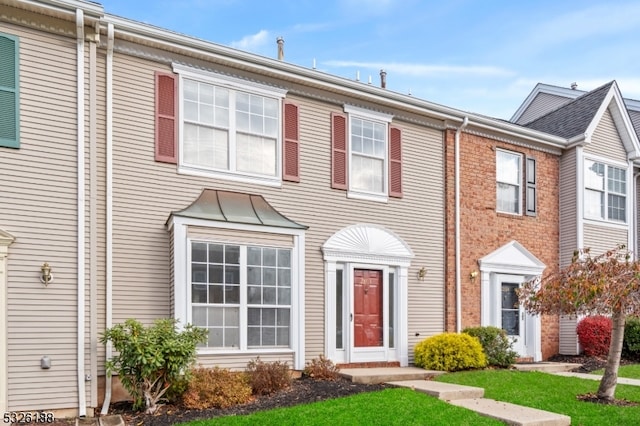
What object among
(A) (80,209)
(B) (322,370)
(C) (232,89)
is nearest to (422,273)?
(B) (322,370)

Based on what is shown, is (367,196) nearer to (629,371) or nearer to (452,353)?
(452,353)

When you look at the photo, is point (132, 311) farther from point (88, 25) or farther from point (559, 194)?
point (559, 194)

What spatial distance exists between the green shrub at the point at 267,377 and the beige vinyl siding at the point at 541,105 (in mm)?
14812

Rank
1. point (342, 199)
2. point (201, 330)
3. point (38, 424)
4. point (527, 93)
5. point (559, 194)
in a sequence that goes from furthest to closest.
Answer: point (527, 93)
point (559, 194)
point (342, 199)
point (201, 330)
point (38, 424)

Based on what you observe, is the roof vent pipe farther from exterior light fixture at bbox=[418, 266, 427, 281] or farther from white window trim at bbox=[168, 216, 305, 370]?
exterior light fixture at bbox=[418, 266, 427, 281]

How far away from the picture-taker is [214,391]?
8.50 meters

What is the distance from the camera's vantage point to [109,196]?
9.33m

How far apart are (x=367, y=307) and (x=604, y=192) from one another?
26.6 ft

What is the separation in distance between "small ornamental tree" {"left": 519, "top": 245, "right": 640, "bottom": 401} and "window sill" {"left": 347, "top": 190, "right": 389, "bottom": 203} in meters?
3.92

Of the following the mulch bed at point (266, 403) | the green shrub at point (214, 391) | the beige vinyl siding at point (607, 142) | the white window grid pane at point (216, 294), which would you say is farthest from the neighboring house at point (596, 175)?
the green shrub at point (214, 391)

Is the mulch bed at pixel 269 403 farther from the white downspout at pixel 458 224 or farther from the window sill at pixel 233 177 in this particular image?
the white downspout at pixel 458 224

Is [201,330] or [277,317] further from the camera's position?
[277,317]

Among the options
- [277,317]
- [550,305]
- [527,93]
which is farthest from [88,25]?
[527,93]

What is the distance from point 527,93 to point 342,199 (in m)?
12.9
